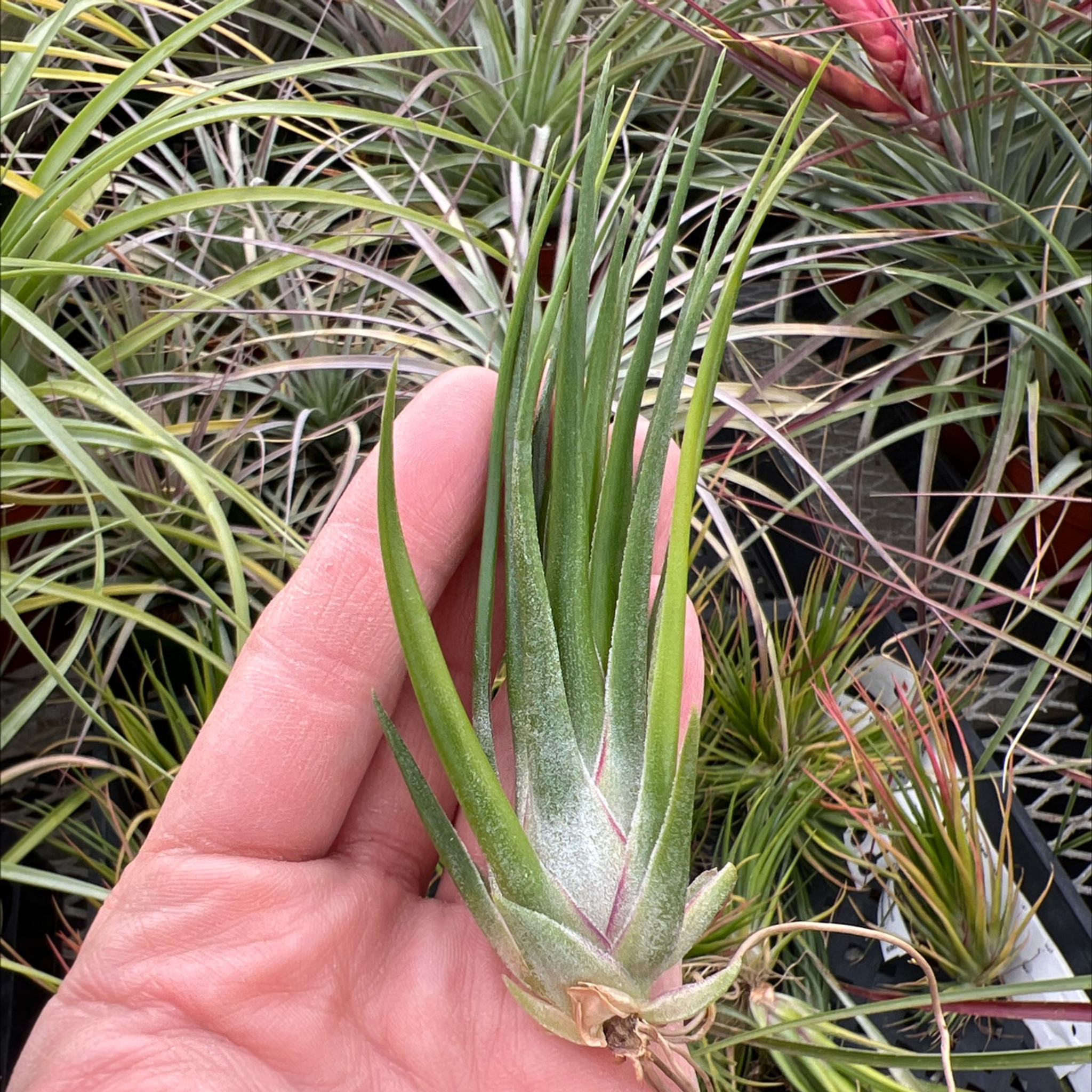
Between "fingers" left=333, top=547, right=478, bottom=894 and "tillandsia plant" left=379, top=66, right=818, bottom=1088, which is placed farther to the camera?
"fingers" left=333, top=547, right=478, bottom=894

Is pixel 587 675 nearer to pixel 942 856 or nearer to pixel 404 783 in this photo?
pixel 404 783

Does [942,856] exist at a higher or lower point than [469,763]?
lower

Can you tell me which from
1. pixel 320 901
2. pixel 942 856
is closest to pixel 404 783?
pixel 320 901

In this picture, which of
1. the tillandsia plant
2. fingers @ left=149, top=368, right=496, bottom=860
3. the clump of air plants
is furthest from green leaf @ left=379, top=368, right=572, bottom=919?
the clump of air plants

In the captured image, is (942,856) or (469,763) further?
(942,856)

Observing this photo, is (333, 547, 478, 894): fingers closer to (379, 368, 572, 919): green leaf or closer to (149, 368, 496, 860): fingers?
(149, 368, 496, 860): fingers

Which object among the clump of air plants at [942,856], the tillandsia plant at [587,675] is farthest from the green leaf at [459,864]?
the clump of air plants at [942,856]
